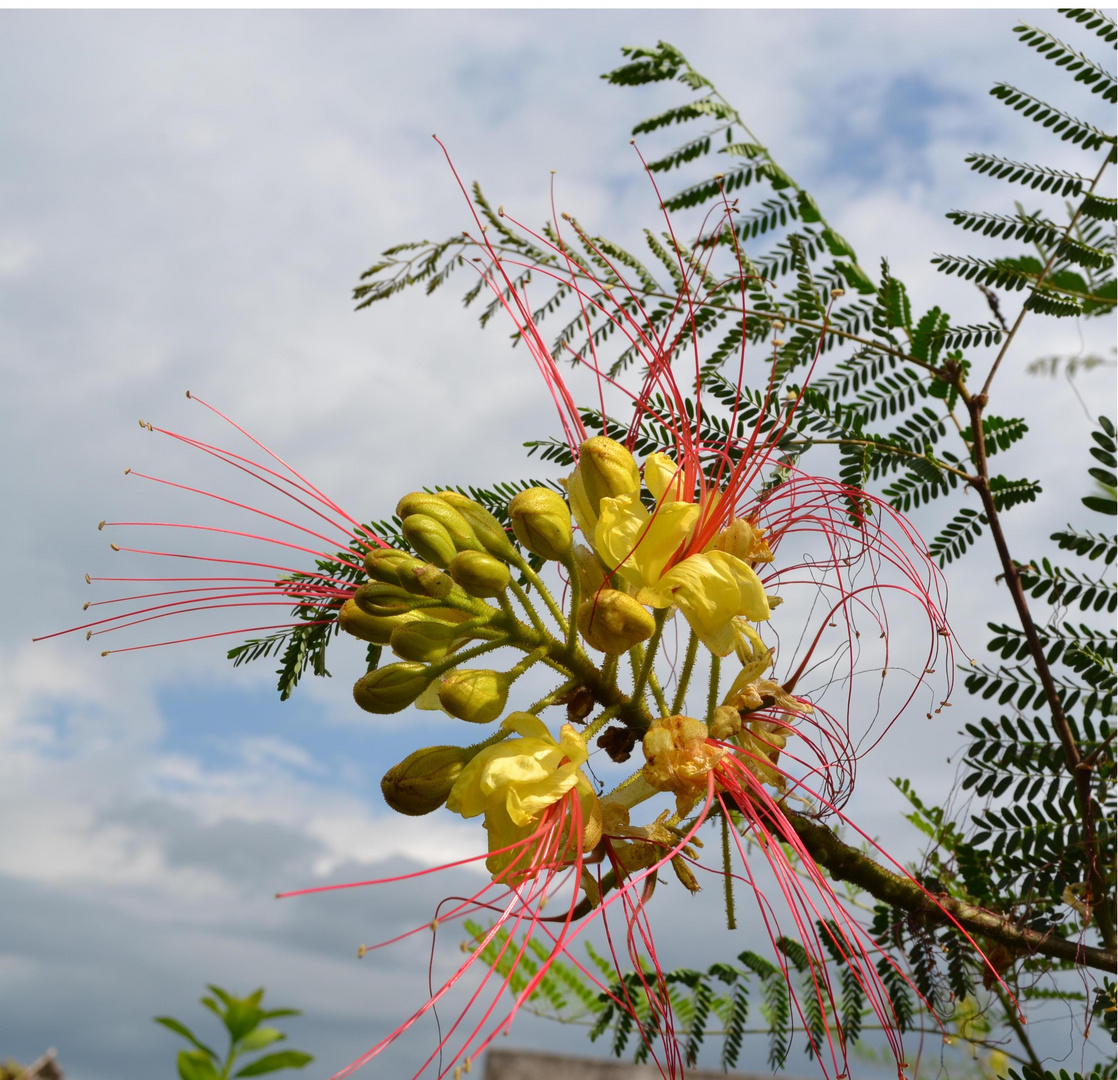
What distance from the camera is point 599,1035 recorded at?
266cm

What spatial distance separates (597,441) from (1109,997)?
169 centimetres

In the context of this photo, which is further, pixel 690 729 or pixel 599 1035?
pixel 599 1035

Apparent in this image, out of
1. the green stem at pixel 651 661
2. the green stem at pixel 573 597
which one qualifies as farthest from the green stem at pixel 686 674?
the green stem at pixel 573 597

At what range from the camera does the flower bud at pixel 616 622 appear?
180 cm

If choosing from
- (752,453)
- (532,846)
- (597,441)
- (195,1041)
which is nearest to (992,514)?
(752,453)

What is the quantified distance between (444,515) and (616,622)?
386mm

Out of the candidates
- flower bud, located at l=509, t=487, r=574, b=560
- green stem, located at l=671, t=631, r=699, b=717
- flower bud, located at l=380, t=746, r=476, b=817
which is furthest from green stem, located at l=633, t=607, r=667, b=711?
flower bud, located at l=380, t=746, r=476, b=817

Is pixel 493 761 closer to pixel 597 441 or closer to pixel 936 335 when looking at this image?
pixel 597 441

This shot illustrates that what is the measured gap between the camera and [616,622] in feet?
5.90

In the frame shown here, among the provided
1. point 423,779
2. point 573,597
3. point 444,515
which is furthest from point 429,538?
point 423,779

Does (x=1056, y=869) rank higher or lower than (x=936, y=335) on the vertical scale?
lower

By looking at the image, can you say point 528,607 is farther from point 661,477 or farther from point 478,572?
point 661,477

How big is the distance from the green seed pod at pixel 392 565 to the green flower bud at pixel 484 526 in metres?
0.14

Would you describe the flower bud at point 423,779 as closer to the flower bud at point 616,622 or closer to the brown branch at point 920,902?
the flower bud at point 616,622
